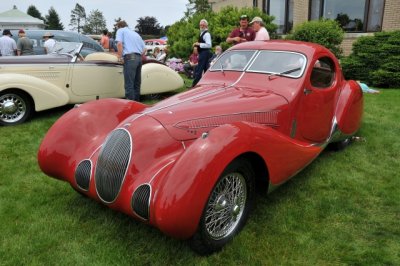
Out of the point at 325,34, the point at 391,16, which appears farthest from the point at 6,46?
the point at 391,16

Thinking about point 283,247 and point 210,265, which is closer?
point 210,265

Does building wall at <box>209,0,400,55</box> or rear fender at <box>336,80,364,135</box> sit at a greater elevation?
building wall at <box>209,0,400,55</box>

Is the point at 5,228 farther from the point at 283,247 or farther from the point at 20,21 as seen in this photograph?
the point at 20,21

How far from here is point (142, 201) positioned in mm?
2637

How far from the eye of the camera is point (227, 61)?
4566 mm

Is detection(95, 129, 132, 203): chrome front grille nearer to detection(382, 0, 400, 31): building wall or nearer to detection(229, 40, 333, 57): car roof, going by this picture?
detection(229, 40, 333, 57): car roof

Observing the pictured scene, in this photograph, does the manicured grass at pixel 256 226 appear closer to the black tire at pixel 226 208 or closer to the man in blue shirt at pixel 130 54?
the black tire at pixel 226 208

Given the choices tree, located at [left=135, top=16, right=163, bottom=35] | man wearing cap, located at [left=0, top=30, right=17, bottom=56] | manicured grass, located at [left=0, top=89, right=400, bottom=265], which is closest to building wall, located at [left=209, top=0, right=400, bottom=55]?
manicured grass, located at [left=0, top=89, right=400, bottom=265]

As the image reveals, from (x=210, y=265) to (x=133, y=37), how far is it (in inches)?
223

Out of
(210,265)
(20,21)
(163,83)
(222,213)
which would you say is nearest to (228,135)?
(222,213)

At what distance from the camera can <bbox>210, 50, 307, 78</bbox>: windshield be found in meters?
4.15

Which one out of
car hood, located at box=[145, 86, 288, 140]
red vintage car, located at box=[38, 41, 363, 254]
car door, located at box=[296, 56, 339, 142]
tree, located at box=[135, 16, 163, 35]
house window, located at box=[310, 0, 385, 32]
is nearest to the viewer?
red vintage car, located at box=[38, 41, 363, 254]

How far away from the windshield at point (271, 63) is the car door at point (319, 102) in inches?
7.7

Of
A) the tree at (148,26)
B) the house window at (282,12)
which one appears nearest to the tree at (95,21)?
the tree at (148,26)
